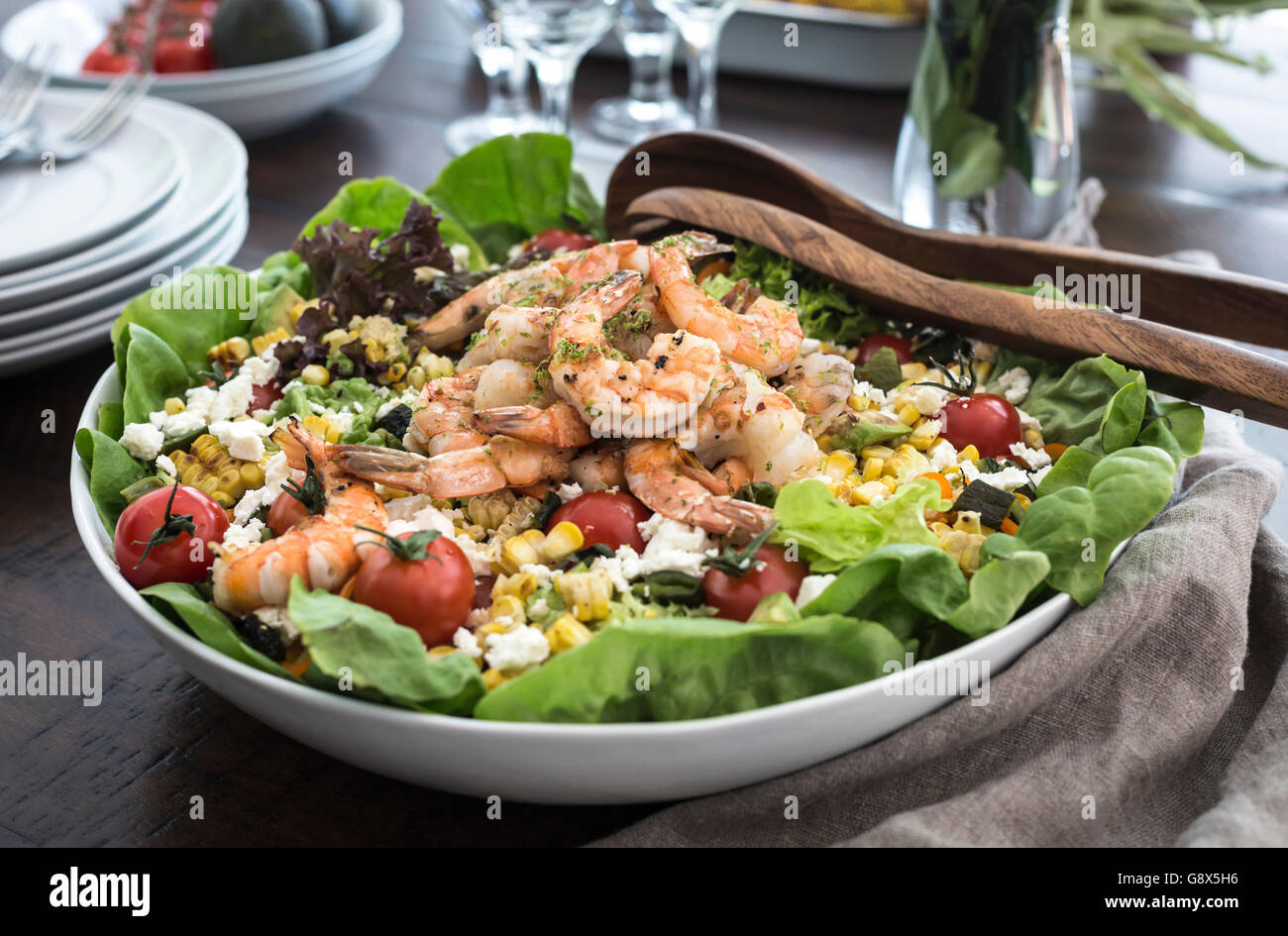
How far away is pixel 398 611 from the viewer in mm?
2033

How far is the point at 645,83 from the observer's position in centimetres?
521

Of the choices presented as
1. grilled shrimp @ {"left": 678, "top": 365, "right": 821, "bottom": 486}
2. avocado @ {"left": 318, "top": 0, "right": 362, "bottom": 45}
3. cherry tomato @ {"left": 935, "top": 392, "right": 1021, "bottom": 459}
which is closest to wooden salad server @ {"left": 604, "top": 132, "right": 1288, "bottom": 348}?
cherry tomato @ {"left": 935, "top": 392, "right": 1021, "bottom": 459}

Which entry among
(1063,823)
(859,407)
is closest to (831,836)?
(1063,823)

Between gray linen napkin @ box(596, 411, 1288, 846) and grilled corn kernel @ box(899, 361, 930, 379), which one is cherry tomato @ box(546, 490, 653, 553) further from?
grilled corn kernel @ box(899, 361, 930, 379)

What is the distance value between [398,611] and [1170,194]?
12.2 feet

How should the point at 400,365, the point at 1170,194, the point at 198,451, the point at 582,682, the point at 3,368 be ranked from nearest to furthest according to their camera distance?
the point at 582,682
the point at 198,451
the point at 400,365
the point at 3,368
the point at 1170,194

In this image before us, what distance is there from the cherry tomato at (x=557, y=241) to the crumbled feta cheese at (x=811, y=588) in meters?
1.54

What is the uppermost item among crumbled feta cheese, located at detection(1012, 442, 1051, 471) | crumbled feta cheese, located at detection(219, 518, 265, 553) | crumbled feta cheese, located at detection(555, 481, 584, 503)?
crumbled feta cheese, located at detection(1012, 442, 1051, 471)

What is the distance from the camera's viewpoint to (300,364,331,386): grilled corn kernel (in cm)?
280

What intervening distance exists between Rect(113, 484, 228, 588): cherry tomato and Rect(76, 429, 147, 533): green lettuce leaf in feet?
0.69

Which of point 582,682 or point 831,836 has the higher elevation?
point 582,682

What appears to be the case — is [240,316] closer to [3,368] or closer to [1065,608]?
[3,368]

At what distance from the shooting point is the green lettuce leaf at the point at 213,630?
196cm

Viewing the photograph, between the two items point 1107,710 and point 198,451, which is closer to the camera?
point 1107,710
